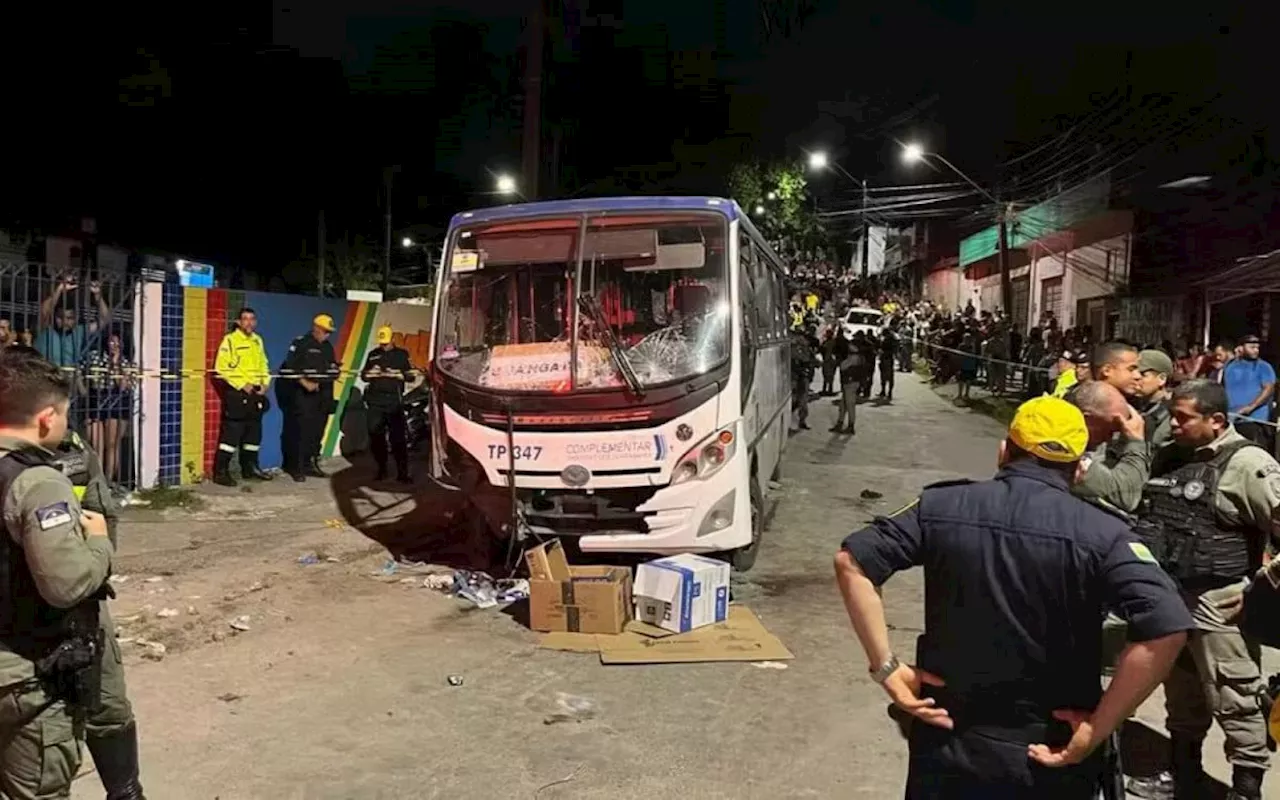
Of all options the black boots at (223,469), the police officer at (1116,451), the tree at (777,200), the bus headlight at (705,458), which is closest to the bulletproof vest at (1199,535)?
the police officer at (1116,451)

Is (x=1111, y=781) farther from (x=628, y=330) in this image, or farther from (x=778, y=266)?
(x=778, y=266)

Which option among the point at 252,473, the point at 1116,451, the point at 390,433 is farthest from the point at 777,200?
the point at 1116,451

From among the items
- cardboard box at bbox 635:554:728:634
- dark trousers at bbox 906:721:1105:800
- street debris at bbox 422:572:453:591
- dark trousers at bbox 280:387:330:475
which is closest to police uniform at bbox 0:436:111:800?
dark trousers at bbox 906:721:1105:800

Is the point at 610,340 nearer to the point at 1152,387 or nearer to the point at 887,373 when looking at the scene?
the point at 1152,387

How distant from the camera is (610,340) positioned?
7.16 metres

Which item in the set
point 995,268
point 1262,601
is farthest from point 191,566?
point 995,268

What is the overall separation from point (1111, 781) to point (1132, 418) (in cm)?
200

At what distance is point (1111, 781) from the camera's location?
261cm

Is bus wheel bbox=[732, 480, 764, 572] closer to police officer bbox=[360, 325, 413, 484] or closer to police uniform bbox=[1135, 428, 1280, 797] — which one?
police uniform bbox=[1135, 428, 1280, 797]

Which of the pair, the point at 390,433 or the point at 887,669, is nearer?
the point at 887,669

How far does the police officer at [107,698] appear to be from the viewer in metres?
3.29

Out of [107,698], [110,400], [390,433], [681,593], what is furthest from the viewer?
[390,433]

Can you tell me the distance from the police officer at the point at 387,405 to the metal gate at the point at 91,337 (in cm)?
243

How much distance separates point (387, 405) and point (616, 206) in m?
5.02
